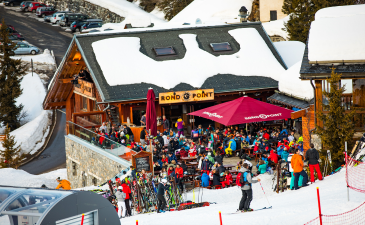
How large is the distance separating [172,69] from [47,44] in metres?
29.0

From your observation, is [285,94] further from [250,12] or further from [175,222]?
[250,12]

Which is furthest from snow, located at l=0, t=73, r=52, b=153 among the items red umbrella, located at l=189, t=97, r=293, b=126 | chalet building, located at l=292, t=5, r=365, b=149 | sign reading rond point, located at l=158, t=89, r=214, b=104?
chalet building, located at l=292, t=5, r=365, b=149

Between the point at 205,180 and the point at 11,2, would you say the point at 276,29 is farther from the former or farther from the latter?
the point at 11,2

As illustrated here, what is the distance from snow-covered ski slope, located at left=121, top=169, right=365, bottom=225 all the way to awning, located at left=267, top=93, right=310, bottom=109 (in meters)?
5.74

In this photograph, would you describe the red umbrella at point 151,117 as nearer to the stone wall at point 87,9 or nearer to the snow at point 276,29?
the snow at point 276,29

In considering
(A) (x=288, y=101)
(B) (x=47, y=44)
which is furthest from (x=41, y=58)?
(A) (x=288, y=101)

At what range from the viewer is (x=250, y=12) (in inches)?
1815

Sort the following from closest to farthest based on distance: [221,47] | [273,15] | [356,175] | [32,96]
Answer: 1. [356,175]
2. [221,47]
3. [32,96]
4. [273,15]

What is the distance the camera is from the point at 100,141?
21.0 metres

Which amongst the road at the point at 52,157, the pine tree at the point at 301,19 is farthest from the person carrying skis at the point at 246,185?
the pine tree at the point at 301,19

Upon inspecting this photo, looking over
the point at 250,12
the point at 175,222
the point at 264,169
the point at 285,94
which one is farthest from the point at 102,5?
the point at 175,222

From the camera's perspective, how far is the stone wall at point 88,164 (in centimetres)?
1994

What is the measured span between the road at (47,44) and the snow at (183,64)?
335 inches

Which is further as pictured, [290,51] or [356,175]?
[290,51]
